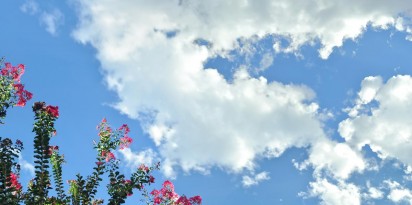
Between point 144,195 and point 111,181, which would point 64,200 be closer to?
point 111,181

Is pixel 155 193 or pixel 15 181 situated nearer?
pixel 15 181

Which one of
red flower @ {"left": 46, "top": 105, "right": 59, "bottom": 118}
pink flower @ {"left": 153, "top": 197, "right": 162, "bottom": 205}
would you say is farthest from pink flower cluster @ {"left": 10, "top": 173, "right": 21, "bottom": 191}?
pink flower @ {"left": 153, "top": 197, "right": 162, "bottom": 205}

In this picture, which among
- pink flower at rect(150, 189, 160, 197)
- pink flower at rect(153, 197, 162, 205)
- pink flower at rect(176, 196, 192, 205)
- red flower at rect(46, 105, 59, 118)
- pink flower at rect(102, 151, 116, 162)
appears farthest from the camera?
pink flower at rect(150, 189, 160, 197)

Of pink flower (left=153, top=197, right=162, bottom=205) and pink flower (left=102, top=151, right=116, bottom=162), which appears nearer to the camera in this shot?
pink flower (left=102, top=151, right=116, bottom=162)

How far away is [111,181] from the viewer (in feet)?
32.8

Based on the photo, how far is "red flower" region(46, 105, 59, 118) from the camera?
917cm

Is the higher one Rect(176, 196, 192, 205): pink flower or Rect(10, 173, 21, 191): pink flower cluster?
Rect(176, 196, 192, 205): pink flower

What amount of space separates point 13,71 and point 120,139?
3.19 m

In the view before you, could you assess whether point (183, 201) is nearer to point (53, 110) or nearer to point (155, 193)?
point (155, 193)

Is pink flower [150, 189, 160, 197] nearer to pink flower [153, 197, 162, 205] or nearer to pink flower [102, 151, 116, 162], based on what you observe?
pink flower [153, 197, 162, 205]

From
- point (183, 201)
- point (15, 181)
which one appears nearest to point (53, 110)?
point (15, 181)

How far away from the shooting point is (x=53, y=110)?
9211mm

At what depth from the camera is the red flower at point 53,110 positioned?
9172 millimetres

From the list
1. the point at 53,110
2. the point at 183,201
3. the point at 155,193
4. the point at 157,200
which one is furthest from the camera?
the point at 155,193
